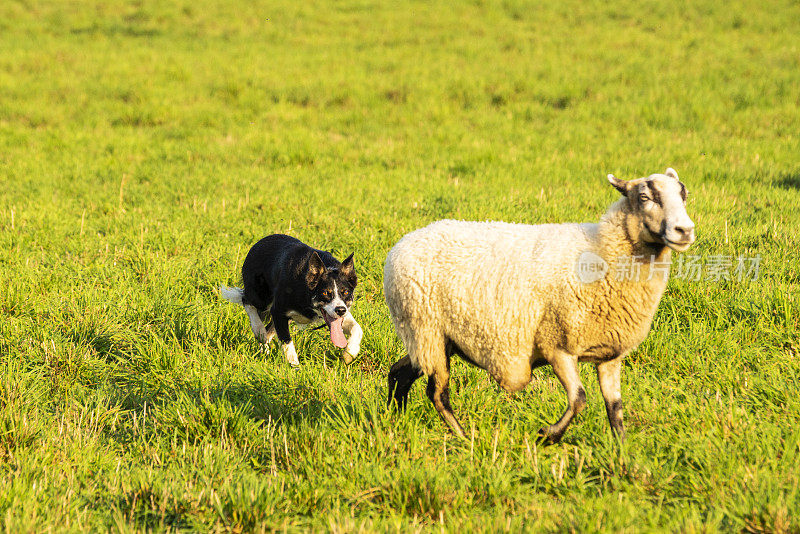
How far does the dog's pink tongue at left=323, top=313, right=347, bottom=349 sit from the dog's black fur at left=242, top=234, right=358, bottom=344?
0.23ft

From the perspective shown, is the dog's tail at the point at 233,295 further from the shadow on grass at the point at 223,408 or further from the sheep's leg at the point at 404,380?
the sheep's leg at the point at 404,380

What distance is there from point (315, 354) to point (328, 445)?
5.50 ft

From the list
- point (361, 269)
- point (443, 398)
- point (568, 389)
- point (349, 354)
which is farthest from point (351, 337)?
point (568, 389)

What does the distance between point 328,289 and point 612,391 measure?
7.61 ft

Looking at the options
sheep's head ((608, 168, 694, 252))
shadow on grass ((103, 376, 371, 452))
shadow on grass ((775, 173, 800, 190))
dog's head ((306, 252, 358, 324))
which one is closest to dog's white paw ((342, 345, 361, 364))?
dog's head ((306, 252, 358, 324))

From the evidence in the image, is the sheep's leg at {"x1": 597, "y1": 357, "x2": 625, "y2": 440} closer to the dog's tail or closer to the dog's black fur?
Result: the dog's black fur

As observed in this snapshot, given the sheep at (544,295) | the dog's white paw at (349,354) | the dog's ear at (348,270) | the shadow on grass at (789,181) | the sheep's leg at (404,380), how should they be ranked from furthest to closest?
the shadow on grass at (789,181)
the dog's ear at (348,270)
the dog's white paw at (349,354)
the sheep's leg at (404,380)
the sheep at (544,295)

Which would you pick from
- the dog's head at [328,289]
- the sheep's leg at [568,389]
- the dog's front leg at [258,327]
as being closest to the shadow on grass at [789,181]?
the dog's head at [328,289]

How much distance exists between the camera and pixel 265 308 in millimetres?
5832

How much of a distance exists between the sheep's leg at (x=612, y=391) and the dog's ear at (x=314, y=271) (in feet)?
7.73

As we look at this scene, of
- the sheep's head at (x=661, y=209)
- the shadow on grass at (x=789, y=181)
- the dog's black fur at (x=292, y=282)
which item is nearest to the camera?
the sheep's head at (x=661, y=209)

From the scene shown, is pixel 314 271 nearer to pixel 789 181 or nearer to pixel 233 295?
pixel 233 295

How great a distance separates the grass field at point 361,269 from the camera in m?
3.25

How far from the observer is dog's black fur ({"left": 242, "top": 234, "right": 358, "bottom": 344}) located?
5.18m
